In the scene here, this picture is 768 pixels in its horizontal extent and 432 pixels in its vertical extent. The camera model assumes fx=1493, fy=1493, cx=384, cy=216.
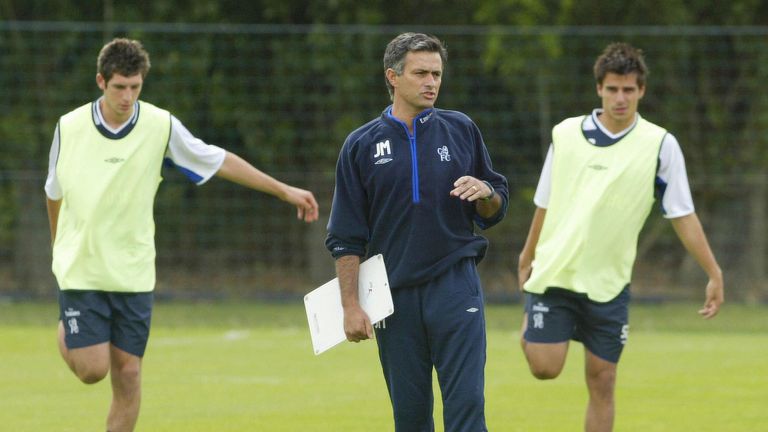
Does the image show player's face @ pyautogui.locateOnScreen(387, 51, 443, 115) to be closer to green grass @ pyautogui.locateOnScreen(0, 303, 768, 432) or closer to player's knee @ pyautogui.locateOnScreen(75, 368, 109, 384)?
player's knee @ pyautogui.locateOnScreen(75, 368, 109, 384)

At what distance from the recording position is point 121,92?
7816 mm

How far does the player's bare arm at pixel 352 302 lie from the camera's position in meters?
6.43

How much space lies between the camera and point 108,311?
25.9ft

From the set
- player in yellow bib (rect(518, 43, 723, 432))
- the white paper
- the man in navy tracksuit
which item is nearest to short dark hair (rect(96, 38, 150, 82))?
the man in navy tracksuit

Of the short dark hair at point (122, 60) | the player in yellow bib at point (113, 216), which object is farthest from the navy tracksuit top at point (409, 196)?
the short dark hair at point (122, 60)

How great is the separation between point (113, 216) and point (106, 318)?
1.77ft

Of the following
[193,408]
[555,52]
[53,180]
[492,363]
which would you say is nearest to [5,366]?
[193,408]

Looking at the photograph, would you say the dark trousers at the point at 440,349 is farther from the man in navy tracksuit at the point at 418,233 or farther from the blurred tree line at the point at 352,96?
the blurred tree line at the point at 352,96

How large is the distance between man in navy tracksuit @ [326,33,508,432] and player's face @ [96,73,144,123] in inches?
66.9

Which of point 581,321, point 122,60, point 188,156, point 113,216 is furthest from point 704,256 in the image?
point 122,60

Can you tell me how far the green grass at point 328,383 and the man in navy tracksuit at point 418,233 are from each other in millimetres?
2650

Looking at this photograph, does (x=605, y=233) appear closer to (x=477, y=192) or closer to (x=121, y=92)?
(x=477, y=192)

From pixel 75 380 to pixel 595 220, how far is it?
516 cm

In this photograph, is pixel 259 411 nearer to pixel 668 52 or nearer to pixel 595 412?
pixel 595 412
